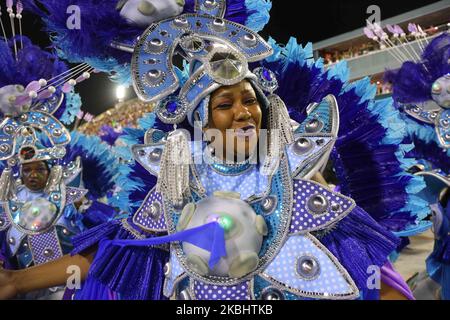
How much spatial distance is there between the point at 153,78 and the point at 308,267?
73 cm

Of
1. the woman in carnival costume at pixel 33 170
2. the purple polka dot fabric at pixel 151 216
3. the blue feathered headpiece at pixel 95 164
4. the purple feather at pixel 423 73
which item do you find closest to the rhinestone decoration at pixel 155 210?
the purple polka dot fabric at pixel 151 216

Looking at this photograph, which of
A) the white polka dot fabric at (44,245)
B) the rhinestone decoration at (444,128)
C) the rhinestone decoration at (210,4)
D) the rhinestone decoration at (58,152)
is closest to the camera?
the rhinestone decoration at (210,4)

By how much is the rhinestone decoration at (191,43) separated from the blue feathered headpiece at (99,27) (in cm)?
12

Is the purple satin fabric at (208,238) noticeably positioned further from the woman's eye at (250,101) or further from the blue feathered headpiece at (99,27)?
the blue feathered headpiece at (99,27)

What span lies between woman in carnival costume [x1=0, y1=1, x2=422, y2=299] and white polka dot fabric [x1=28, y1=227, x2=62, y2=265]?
145 centimetres

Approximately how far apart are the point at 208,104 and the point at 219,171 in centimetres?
21

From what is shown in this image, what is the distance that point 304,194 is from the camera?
1279 mm

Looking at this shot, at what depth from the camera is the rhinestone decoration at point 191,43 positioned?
1415 mm

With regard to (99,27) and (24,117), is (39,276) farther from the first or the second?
(24,117)

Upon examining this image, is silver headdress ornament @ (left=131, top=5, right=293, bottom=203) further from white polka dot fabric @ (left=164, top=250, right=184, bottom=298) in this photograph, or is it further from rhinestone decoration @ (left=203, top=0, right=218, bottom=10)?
white polka dot fabric @ (left=164, top=250, right=184, bottom=298)

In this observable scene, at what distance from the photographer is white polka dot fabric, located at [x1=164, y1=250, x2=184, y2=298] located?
131 cm

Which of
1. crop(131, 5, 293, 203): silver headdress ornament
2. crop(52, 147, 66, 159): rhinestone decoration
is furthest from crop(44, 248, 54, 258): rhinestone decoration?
crop(131, 5, 293, 203): silver headdress ornament
